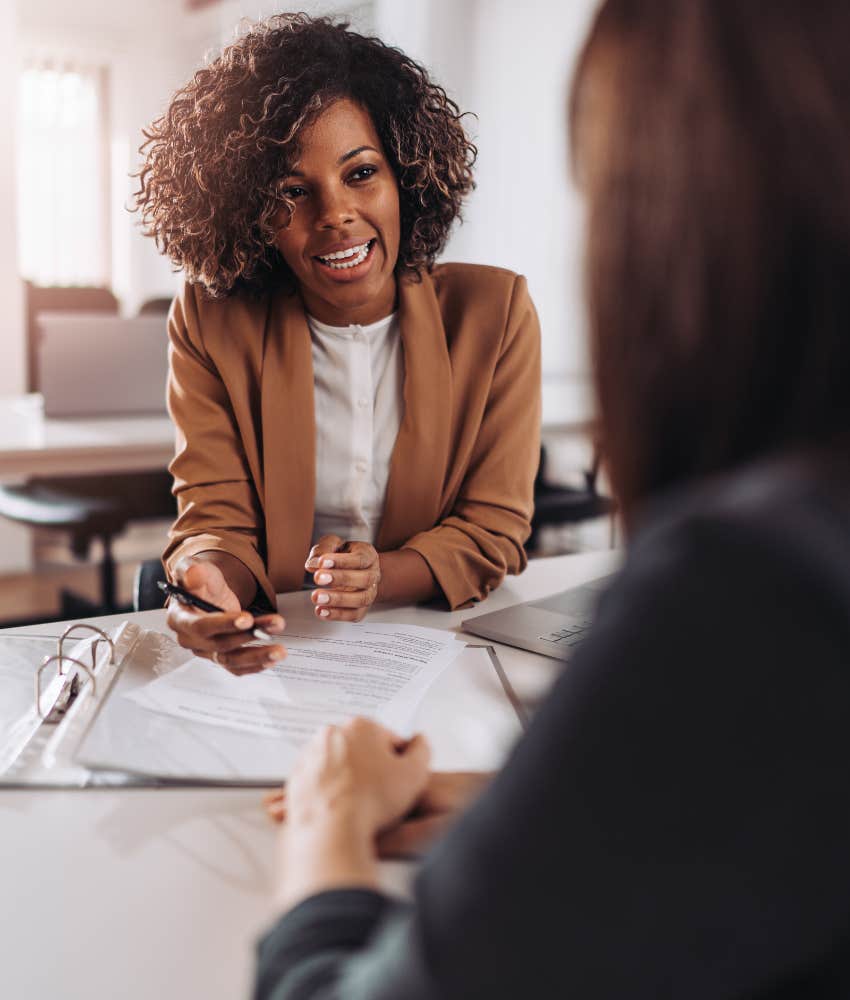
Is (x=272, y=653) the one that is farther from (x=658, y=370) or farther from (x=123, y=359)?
(x=123, y=359)

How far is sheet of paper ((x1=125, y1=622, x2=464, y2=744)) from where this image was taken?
2.86ft

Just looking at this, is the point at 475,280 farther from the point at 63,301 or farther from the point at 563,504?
the point at 63,301

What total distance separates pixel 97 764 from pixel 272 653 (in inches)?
8.6

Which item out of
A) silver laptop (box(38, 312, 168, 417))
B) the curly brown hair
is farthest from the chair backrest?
the curly brown hair

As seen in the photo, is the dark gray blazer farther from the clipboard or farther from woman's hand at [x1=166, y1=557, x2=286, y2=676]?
woman's hand at [x1=166, y1=557, x2=286, y2=676]

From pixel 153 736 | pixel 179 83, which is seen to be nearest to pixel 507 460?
pixel 153 736

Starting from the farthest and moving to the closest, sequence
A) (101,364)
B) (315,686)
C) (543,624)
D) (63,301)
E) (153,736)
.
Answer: (63,301)
(101,364)
(543,624)
(315,686)
(153,736)

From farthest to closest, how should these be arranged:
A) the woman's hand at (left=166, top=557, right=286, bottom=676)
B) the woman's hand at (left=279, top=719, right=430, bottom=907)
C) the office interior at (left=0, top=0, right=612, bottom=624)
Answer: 1. the office interior at (left=0, top=0, right=612, bottom=624)
2. the woman's hand at (left=166, top=557, right=286, bottom=676)
3. the woman's hand at (left=279, top=719, right=430, bottom=907)

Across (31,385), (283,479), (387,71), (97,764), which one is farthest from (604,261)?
(31,385)

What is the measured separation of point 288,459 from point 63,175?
217 inches

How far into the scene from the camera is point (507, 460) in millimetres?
1443

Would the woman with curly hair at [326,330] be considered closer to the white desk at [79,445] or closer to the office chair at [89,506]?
the white desk at [79,445]

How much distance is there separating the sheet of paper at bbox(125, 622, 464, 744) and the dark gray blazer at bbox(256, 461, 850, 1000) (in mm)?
485

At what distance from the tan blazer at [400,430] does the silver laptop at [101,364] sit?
4.24 feet
